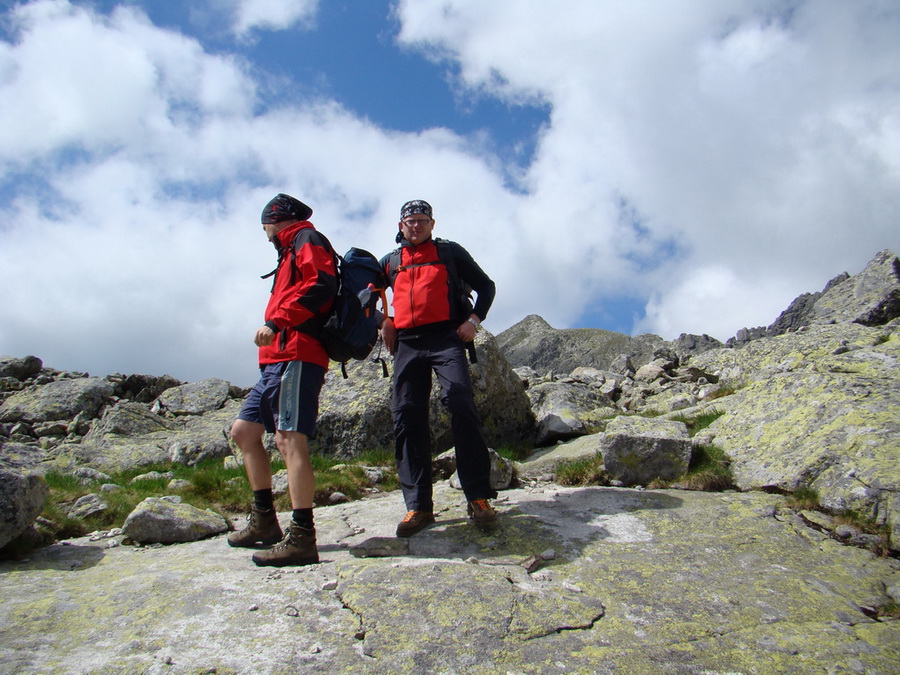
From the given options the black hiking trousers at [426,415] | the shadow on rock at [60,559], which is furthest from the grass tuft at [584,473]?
the shadow on rock at [60,559]

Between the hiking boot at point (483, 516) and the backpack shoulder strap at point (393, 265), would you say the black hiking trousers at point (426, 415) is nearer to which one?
the hiking boot at point (483, 516)

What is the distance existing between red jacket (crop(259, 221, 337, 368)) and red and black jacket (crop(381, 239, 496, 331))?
89 cm

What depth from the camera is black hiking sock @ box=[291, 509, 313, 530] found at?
15.5 feet

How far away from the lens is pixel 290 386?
16.2 ft

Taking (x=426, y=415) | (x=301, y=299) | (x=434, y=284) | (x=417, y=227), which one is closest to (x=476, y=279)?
(x=434, y=284)

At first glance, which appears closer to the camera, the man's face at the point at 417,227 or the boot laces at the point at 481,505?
the boot laces at the point at 481,505

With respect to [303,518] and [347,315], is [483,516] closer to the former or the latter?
[303,518]

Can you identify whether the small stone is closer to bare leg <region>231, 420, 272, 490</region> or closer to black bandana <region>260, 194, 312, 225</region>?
bare leg <region>231, 420, 272, 490</region>

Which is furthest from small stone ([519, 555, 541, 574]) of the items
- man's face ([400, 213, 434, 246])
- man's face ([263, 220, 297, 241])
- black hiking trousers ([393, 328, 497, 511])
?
man's face ([263, 220, 297, 241])

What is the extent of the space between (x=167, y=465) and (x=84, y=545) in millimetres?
5840

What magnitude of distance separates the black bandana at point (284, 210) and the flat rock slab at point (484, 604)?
3069mm

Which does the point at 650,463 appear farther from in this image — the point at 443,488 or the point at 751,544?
the point at 443,488

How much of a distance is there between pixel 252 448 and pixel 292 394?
79 cm

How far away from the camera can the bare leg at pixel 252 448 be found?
208 inches
